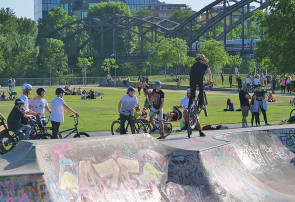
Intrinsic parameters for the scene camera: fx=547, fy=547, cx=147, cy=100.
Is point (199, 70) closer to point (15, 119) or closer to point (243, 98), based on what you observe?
point (15, 119)

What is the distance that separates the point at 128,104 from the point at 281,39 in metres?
17.2

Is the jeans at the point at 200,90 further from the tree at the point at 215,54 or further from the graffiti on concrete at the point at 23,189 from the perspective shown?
the tree at the point at 215,54

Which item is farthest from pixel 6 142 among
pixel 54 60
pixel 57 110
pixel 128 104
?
pixel 54 60

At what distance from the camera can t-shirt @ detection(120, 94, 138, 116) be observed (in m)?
14.7

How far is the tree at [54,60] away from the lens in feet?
325

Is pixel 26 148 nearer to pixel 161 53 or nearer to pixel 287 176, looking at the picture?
pixel 287 176

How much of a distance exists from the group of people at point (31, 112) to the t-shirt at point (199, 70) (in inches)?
119

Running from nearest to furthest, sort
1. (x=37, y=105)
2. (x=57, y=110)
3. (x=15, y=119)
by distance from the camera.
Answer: (x=15, y=119), (x=57, y=110), (x=37, y=105)

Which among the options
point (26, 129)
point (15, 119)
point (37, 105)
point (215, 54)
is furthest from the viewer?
point (215, 54)

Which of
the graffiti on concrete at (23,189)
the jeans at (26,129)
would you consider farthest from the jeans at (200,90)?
the graffiti on concrete at (23,189)

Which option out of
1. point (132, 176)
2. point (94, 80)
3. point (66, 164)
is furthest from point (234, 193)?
point (94, 80)

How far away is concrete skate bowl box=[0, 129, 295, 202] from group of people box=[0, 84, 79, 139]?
2816 mm

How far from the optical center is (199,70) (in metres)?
13.2

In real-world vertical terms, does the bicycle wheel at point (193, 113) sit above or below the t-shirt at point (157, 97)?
below
